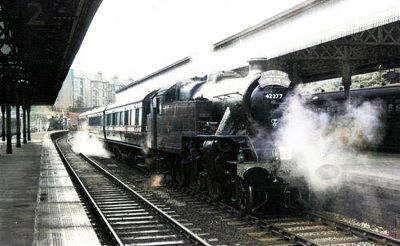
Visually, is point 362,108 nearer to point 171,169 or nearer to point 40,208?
point 171,169

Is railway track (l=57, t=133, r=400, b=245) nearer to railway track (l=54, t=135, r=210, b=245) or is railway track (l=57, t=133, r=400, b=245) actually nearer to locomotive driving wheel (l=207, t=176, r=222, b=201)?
locomotive driving wheel (l=207, t=176, r=222, b=201)

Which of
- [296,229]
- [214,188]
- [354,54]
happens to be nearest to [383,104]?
[354,54]

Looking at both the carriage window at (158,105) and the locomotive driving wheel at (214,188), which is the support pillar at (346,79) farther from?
the locomotive driving wheel at (214,188)

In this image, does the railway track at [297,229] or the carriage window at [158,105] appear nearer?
the railway track at [297,229]

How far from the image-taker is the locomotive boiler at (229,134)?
840cm

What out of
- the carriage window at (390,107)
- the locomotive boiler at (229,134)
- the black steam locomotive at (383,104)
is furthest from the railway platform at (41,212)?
the carriage window at (390,107)

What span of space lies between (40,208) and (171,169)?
5396 mm

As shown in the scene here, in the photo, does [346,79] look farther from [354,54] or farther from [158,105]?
[158,105]

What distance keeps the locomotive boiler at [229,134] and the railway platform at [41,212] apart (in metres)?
2.66

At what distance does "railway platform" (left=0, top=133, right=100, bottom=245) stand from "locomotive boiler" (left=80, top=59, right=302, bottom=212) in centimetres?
266

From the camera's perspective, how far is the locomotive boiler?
840 cm

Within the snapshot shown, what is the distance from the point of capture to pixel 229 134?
9234 millimetres

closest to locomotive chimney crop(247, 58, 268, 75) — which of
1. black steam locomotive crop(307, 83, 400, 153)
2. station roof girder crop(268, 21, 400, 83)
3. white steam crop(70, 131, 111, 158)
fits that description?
station roof girder crop(268, 21, 400, 83)

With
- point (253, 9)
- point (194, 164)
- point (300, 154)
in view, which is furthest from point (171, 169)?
point (253, 9)
